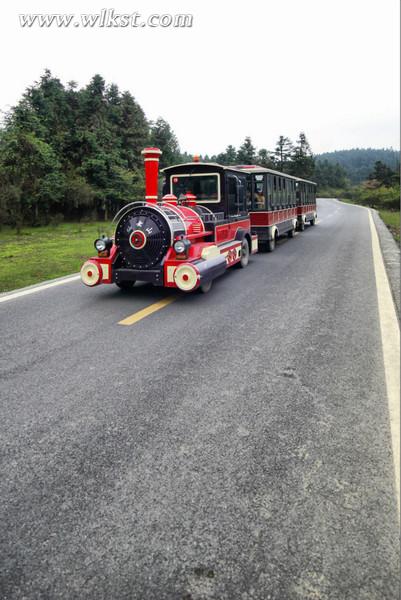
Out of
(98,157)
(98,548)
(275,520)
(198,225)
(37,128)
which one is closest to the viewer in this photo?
→ (98,548)

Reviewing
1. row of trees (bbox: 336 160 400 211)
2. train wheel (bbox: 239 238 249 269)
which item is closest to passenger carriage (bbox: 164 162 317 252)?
train wheel (bbox: 239 238 249 269)

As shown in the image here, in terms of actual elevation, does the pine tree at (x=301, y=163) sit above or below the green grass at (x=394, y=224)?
above

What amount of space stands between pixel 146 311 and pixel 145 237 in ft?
4.86

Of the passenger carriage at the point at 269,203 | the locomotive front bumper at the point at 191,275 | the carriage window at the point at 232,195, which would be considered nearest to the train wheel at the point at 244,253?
the carriage window at the point at 232,195

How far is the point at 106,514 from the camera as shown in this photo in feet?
7.40

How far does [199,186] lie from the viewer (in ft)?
30.2

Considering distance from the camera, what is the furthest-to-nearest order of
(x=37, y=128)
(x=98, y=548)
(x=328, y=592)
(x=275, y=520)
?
(x=37, y=128) → (x=275, y=520) → (x=98, y=548) → (x=328, y=592)

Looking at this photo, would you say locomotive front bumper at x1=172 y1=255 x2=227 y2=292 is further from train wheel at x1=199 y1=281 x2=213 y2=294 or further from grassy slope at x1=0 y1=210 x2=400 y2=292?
grassy slope at x1=0 y1=210 x2=400 y2=292

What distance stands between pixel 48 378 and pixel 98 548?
7.24 ft

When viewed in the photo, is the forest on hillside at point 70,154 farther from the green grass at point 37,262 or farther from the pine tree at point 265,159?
the pine tree at point 265,159

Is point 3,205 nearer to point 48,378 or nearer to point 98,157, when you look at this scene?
point 98,157

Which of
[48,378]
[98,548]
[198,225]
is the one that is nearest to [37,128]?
[198,225]

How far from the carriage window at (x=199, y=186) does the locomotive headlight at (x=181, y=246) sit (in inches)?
105

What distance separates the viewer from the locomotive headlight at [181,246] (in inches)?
269
